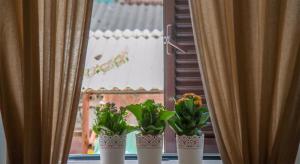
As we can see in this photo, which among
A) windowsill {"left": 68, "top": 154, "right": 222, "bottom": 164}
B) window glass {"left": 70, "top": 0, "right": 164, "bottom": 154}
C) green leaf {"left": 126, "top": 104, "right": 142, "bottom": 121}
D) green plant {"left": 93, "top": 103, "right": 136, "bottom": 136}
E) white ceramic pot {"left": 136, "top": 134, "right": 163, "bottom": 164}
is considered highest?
window glass {"left": 70, "top": 0, "right": 164, "bottom": 154}

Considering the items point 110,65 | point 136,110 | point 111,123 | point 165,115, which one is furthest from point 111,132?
point 110,65

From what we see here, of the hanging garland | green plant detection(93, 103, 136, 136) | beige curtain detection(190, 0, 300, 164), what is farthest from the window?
beige curtain detection(190, 0, 300, 164)

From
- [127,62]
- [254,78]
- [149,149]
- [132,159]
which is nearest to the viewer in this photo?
[254,78]

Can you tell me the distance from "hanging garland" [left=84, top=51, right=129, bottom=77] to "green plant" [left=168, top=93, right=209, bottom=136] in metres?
0.45

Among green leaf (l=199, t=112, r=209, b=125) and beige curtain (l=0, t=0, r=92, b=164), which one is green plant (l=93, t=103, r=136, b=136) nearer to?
beige curtain (l=0, t=0, r=92, b=164)

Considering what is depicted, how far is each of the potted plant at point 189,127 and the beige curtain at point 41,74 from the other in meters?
0.48

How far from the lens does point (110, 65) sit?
7.22 ft

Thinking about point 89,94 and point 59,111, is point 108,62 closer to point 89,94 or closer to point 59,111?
point 89,94

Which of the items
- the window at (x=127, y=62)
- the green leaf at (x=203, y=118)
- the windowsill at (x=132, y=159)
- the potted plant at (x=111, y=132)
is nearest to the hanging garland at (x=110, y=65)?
the window at (x=127, y=62)

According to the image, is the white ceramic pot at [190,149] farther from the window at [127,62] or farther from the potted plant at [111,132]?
the window at [127,62]

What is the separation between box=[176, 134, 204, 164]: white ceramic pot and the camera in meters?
1.84

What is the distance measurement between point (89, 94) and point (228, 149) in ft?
2.73

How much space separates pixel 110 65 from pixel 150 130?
503 mm

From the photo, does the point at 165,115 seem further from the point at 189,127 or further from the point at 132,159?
the point at 132,159
